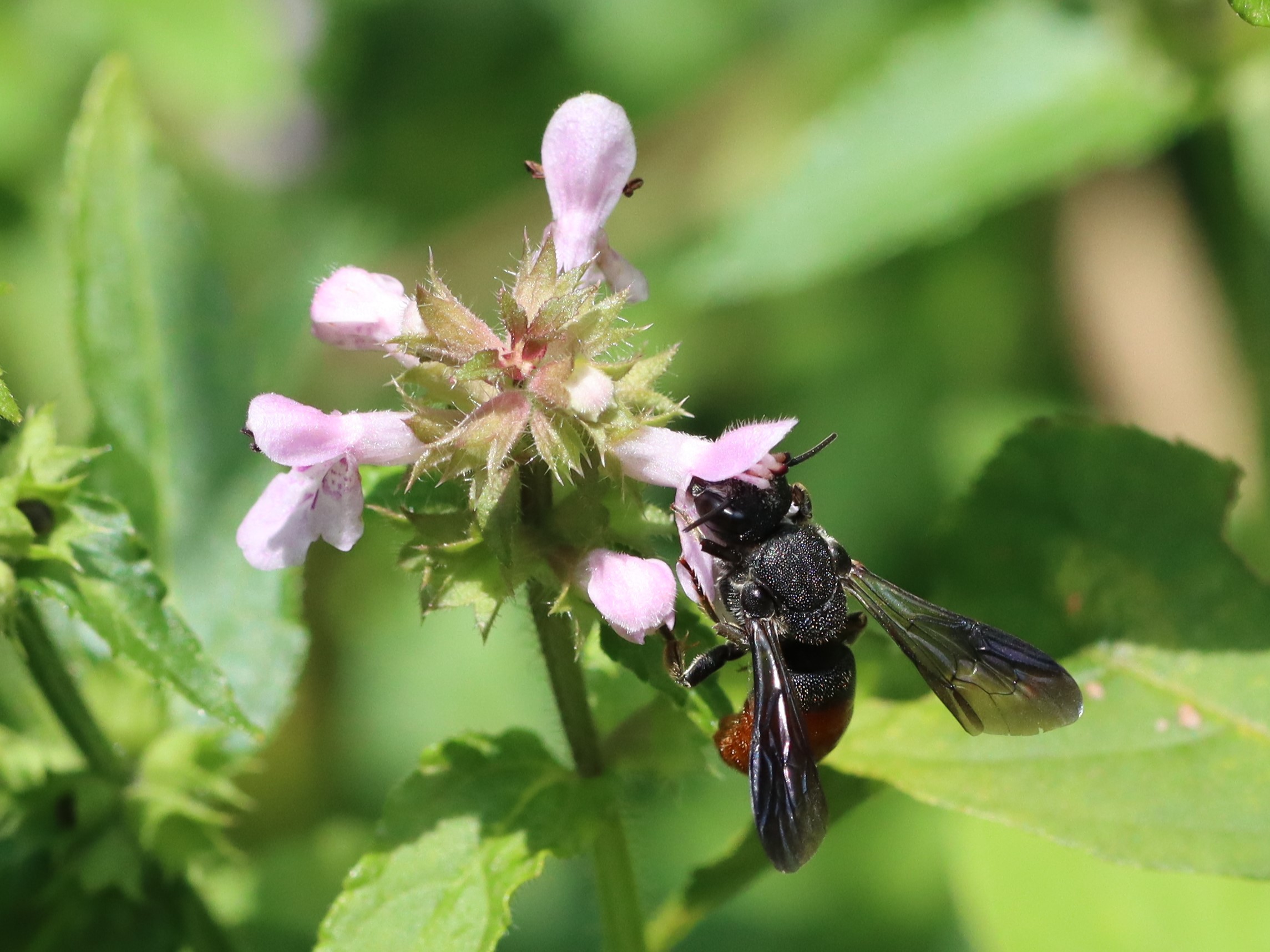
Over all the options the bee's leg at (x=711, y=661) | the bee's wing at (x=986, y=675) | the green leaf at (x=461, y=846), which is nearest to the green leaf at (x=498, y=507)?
the bee's leg at (x=711, y=661)

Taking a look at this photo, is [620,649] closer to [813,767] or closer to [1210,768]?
[813,767]

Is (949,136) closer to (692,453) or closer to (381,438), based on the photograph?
(692,453)

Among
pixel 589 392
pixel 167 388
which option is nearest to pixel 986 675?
pixel 589 392

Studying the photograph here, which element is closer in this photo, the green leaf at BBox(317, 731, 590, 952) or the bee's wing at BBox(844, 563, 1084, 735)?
the green leaf at BBox(317, 731, 590, 952)

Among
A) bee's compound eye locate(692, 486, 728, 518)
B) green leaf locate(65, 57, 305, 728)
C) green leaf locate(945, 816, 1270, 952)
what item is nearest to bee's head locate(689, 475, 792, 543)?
bee's compound eye locate(692, 486, 728, 518)

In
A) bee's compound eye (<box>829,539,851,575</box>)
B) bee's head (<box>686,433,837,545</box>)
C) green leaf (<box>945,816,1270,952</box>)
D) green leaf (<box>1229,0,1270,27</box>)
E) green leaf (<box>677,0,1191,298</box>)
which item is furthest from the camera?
green leaf (<box>677,0,1191,298</box>)

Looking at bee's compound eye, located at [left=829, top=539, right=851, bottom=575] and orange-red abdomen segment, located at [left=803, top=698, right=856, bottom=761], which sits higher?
bee's compound eye, located at [left=829, top=539, right=851, bottom=575]

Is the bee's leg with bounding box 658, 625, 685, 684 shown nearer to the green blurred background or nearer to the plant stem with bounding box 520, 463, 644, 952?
the plant stem with bounding box 520, 463, 644, 952

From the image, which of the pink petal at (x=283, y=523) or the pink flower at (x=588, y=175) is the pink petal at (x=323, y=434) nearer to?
the pink petal at (x=283, y=523)
